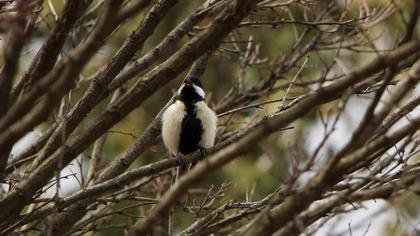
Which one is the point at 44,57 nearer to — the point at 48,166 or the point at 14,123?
the point at 48,166

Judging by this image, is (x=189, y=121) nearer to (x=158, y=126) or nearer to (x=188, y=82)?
(x=188, y=82)

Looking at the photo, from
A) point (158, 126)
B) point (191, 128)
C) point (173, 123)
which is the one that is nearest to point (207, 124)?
point (191, 128)

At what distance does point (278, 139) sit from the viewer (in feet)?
35.1

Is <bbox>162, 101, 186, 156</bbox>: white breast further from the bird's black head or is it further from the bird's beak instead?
the bird's beak

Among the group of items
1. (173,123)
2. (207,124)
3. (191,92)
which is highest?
(191,92)

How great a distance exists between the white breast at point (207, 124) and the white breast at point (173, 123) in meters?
0.17

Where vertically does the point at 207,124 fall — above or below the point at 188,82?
below

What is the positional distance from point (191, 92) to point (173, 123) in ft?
1.05

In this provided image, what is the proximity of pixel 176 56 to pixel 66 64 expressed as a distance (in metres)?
0.94

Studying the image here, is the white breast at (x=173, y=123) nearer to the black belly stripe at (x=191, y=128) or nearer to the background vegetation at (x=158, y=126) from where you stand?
the black belly stripe at (x=191, y=128)

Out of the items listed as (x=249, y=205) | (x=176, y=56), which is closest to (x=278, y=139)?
(x=249, y=205)

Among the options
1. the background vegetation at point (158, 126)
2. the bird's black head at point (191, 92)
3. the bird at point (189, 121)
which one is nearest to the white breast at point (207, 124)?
the bird at point (189, 121)

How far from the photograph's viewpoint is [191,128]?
5809 mm

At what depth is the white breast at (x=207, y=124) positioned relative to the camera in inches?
224
